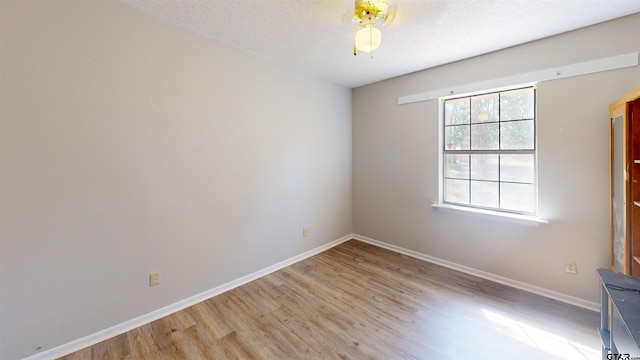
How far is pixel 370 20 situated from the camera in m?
1.90

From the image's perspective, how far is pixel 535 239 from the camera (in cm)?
242

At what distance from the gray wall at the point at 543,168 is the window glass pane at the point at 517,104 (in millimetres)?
167

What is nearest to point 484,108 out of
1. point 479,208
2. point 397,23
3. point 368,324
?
point 479,208

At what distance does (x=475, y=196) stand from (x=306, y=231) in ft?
7.00

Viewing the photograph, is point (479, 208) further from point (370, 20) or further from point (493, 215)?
point (370, 20)

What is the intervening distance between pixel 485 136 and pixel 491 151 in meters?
0.19

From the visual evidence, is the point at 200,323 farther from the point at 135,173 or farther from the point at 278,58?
the point at 278,58

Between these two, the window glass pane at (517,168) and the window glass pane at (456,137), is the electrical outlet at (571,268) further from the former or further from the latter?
the window glass pane at (456,137)

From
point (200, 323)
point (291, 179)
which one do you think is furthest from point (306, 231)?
point (200, 323)

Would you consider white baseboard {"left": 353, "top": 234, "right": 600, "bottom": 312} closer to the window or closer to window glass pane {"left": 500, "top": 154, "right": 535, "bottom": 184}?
the window

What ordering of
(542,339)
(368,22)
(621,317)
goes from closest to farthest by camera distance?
(621,317) < (542,339) < (368,22)

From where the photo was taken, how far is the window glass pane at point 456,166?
9.77 ft

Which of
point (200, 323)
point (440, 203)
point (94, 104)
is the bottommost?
point (200, 323)

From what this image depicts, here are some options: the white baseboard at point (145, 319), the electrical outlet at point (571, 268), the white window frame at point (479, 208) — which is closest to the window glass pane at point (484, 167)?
the white window frame at point (479, 208)
